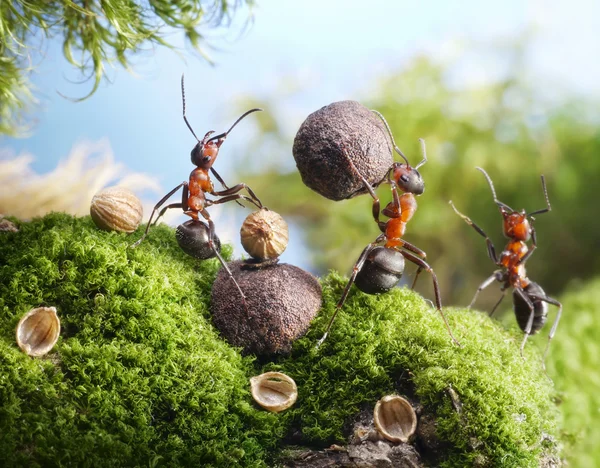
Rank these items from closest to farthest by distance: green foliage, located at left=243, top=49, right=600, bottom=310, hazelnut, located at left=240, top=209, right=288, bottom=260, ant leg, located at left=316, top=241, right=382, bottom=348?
ant leg, located at left=316, top=241, right=382, bottom=348, hazelnut, located at left=240, top=209, right=288, bottom=260, green foliage, located at left=243, top=49, right=600, bottom=310

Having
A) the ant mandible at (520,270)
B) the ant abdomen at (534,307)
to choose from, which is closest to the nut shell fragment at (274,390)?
the ant mandible at (520,270)

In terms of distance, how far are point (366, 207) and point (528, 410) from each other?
10.3 ft

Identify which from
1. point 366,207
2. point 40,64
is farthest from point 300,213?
point 40,64

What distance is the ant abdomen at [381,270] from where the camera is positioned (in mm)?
1832

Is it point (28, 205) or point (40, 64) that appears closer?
point (40, 64)

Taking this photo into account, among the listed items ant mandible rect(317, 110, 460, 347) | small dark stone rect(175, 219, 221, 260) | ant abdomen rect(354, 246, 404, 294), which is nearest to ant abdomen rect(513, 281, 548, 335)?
ant mandible rect(317, 110, 460, 347)

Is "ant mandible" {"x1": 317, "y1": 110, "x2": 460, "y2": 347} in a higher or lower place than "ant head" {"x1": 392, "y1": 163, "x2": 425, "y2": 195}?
lower

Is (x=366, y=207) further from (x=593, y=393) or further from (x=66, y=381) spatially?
(x=66, y=381)

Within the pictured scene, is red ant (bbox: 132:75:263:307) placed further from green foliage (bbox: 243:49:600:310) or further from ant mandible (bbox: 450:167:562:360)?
green foliage (bbox: 243:49:600:310)

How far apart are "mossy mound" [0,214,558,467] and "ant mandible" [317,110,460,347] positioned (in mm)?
101

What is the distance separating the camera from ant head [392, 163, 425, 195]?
1934 mm

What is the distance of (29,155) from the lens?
3420 millimetres

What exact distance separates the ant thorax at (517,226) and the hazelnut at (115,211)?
146cm

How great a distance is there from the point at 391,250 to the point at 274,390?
60 centimetres
